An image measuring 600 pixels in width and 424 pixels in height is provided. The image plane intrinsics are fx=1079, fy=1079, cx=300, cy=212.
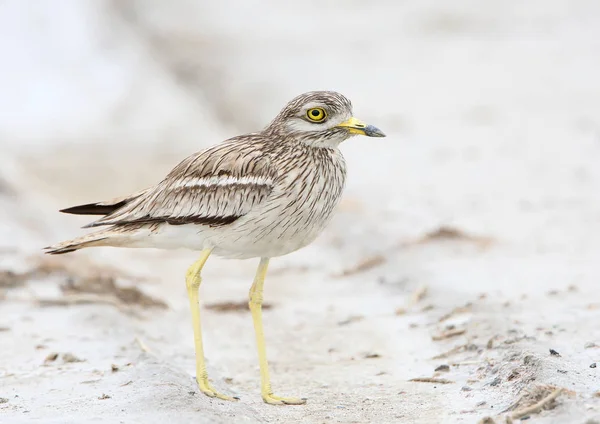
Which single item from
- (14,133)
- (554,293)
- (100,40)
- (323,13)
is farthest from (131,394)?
(323,13)

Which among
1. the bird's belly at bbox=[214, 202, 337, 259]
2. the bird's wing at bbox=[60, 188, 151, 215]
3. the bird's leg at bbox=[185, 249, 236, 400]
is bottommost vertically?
the bird's leg at bbox=[185, 249, 236, 400]

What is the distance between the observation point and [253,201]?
570 cm

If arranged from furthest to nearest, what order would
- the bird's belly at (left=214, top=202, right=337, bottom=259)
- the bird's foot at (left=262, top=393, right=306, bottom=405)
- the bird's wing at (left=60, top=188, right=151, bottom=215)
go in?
the bird's wing at (left=60, top=188, right=151, bottom=215), the bird's foot at (left=262, top=393, right=306, bottom=405), the bird's belly at (left=214, top=202, right=337, bottom=259)

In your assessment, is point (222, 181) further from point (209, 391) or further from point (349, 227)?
point (349, 227)

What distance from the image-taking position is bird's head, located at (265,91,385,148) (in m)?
5.95

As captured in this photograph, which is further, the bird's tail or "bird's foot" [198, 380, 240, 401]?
the bird's tail

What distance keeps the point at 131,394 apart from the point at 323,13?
69.3 feet

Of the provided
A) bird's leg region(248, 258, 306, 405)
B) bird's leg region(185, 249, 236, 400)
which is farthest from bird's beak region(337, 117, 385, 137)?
bird's leg region(185, 249, 236, 400)

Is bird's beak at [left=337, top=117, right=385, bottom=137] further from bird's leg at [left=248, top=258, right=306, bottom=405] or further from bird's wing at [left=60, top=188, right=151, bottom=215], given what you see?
Result: bird's wing at [left=60, top=188, right=151, bottom=215]

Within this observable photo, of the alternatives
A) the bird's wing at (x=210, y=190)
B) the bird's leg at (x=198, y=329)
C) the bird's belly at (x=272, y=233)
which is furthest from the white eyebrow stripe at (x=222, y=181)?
the bird's leg at (x=198, y=329)

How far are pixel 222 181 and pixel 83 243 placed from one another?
862 millimetres

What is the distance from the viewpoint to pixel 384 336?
24.0 ft

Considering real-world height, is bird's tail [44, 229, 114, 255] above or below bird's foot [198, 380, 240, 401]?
above

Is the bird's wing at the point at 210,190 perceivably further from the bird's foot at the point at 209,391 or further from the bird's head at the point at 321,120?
the bird's foot at the point at 209,391
